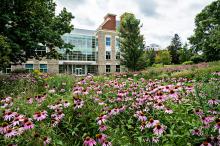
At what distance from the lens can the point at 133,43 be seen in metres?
23.5

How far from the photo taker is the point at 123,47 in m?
24.5

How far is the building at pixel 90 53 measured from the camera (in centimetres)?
3528

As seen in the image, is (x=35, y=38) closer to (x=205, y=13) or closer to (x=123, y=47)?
(x=123, y=47)

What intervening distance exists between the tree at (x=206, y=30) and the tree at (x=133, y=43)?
8.24 meters

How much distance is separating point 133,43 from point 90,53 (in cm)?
1512

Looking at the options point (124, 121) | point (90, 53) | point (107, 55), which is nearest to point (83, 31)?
point (90, 53)

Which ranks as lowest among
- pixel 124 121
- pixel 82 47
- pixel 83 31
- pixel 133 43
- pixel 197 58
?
pixel 124 121

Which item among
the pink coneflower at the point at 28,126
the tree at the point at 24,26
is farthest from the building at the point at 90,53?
the pink coneflower at the point at 28,126

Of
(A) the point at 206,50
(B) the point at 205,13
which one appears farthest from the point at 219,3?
(A) the point at 206,50

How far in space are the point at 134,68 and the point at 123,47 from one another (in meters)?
2.64

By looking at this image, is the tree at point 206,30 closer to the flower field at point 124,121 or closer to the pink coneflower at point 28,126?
the flower field at point 124,121

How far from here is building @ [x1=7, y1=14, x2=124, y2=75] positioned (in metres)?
35.3

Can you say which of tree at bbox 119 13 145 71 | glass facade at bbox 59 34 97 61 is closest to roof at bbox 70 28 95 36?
glass facade at bbox 59 34 97 61

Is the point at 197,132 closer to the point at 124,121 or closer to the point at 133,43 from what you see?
the point at 124,121
